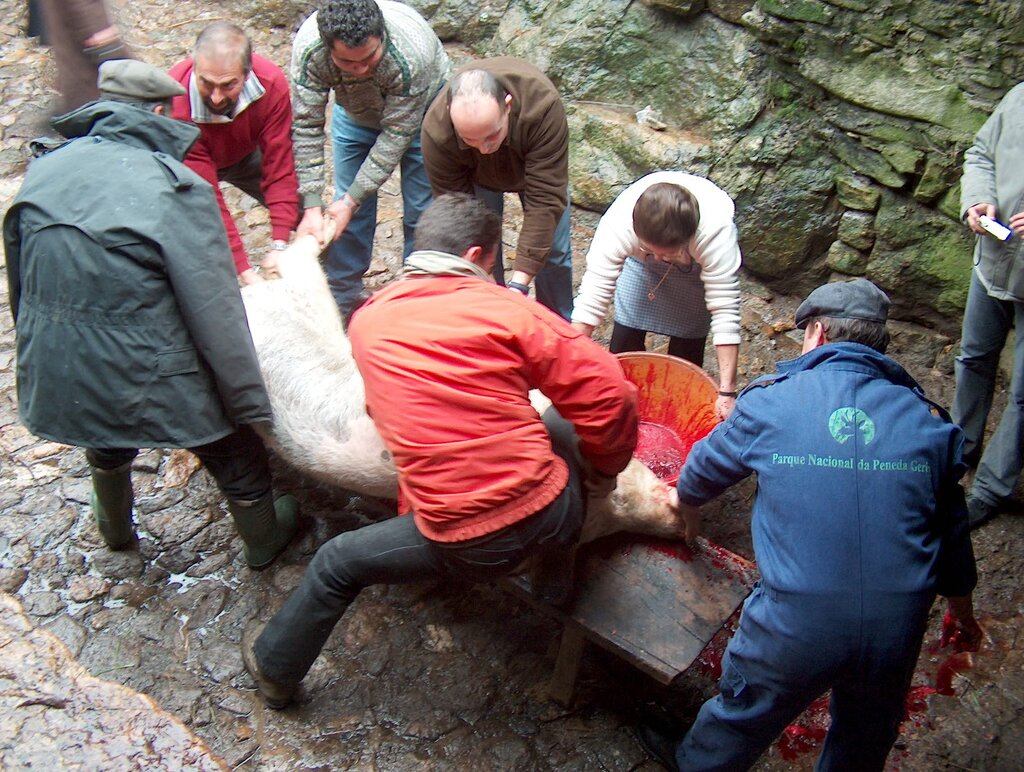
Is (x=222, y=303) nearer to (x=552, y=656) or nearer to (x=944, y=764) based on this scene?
(x=552, y=656)

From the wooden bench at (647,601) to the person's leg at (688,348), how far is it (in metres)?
1.18

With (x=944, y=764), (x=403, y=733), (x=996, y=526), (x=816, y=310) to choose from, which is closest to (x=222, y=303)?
(x=403, y=733)

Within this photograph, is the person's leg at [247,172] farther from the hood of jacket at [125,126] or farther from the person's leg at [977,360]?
the person's leg at [977,360]

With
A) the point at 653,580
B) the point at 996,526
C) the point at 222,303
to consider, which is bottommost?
the point at 996,526

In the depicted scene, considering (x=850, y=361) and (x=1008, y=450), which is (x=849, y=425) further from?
(x=1008, y=450)

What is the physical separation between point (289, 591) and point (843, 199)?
382 cm

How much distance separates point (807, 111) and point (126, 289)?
402cm

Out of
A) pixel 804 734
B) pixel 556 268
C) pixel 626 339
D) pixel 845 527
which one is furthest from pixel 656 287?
pixel 804 734

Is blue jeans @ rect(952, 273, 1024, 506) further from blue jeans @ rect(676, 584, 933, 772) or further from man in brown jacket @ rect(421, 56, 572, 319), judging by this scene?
man in brown jacket @ rect(421, 56, 572, 319)

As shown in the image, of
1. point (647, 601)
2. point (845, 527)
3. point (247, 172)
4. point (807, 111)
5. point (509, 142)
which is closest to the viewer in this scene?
point (845, 527)

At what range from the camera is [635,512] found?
3.43m

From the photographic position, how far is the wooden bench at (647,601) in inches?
124

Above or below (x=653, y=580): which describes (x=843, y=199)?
above

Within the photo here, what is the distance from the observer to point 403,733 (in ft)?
11.2
